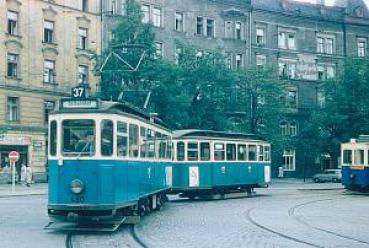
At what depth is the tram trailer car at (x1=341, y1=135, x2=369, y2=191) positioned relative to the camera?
31.8 m

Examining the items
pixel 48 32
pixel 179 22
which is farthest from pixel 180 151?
pixel 179 22

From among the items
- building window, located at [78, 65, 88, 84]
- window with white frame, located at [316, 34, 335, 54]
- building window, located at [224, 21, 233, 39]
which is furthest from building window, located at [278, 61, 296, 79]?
building window, located at [78, 65, 88, 84]

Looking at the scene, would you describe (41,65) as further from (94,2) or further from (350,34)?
(350,34)

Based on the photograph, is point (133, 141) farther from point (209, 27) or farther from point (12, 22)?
point (209, 27)

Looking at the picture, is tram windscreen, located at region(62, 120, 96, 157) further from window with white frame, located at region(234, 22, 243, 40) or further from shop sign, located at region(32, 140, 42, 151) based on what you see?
window with white frame, located at region(234, 22, 243, 40)

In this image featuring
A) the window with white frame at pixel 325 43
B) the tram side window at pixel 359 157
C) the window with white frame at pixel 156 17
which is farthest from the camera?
the window with white frame at pixel 325 43

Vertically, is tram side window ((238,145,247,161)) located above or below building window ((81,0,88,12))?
below

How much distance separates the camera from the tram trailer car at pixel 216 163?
2558 cm

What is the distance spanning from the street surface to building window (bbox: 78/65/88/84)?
79.9 feet

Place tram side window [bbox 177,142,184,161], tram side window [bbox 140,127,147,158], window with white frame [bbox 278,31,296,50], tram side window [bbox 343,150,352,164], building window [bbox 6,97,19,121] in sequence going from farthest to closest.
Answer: window with white frame [bbox 278,31,296,50], building window [bbox 6,97,19,121], tram side window [bbox 343,150,352,164], tram side window [bbox 177,142,184,161], tram side window [bbox 140,127,147,158]

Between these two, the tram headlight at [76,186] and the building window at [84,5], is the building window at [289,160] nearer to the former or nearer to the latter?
the building window at [84,5]

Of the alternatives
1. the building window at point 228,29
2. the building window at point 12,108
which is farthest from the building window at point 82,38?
the building window at point 228,29

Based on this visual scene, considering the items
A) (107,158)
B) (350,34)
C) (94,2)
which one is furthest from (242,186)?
(350,34)

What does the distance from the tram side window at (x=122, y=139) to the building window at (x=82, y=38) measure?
104 feet
